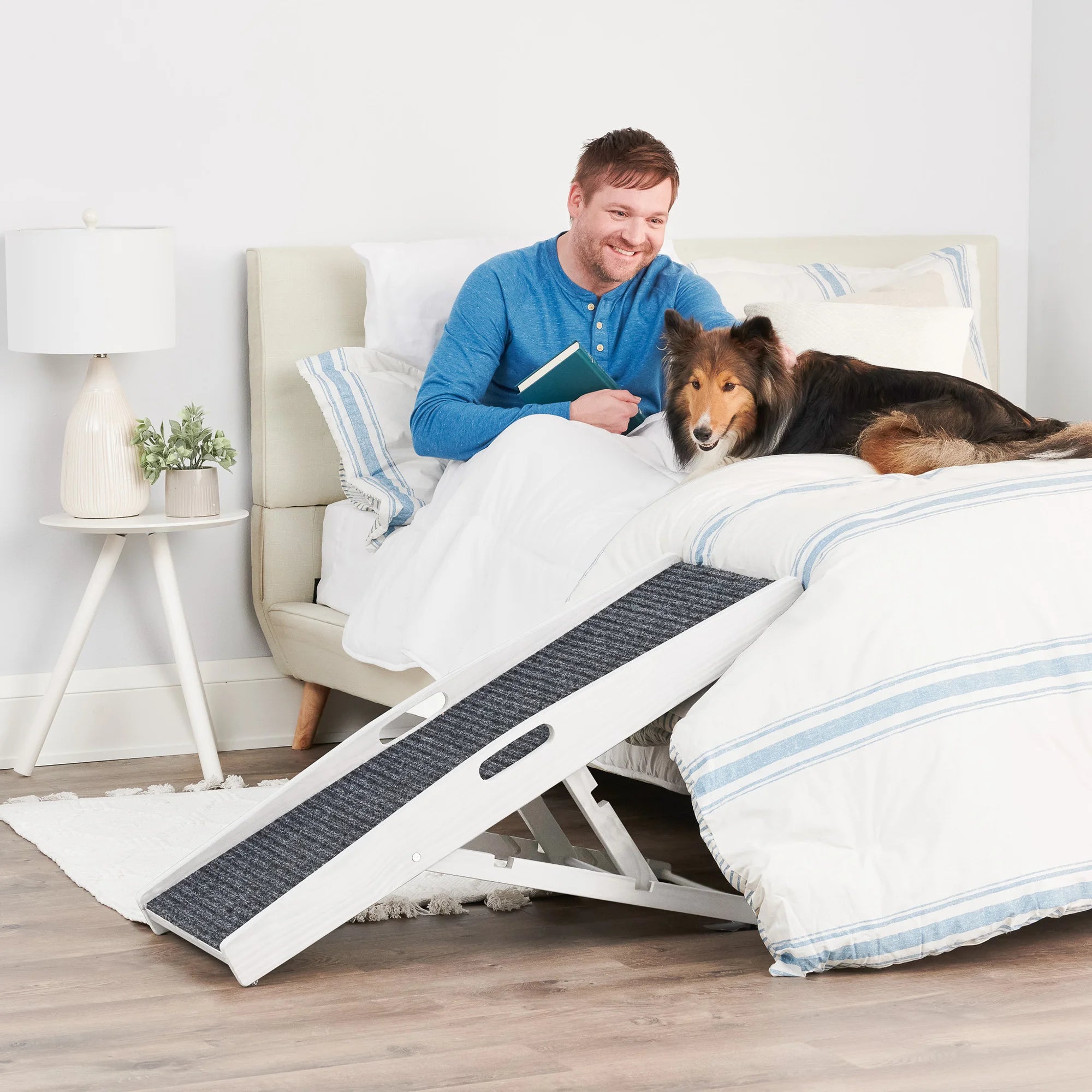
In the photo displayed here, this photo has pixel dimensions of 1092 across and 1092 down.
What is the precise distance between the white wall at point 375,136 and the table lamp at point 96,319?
0.24m

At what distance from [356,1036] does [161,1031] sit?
23 cm

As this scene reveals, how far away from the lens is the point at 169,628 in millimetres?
3199

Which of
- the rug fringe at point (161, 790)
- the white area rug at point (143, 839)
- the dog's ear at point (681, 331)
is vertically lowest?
the rug fringe at point (161, 790)

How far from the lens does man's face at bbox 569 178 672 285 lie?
280 cm

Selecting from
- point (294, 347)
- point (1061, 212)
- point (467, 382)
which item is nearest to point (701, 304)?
point (467, 382)

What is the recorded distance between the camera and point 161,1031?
1.72 m

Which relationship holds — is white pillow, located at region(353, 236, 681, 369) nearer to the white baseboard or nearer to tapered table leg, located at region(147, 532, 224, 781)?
tapered table leg, located at region(147, 532, 224, 781)

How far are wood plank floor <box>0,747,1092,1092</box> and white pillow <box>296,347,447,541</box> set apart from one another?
3.86ft

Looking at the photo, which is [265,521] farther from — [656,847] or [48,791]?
[656,847]

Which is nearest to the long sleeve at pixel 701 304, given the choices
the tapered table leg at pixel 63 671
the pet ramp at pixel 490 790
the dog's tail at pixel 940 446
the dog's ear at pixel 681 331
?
the dog's ear at pixel 681 331

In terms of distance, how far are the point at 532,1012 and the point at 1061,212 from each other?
3138 mm

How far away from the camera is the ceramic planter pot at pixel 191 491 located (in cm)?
312

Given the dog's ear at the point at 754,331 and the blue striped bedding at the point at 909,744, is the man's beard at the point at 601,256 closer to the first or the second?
the dog's ear at the point at 754,331

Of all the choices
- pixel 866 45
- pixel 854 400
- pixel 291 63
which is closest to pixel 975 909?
pixel 854 400
